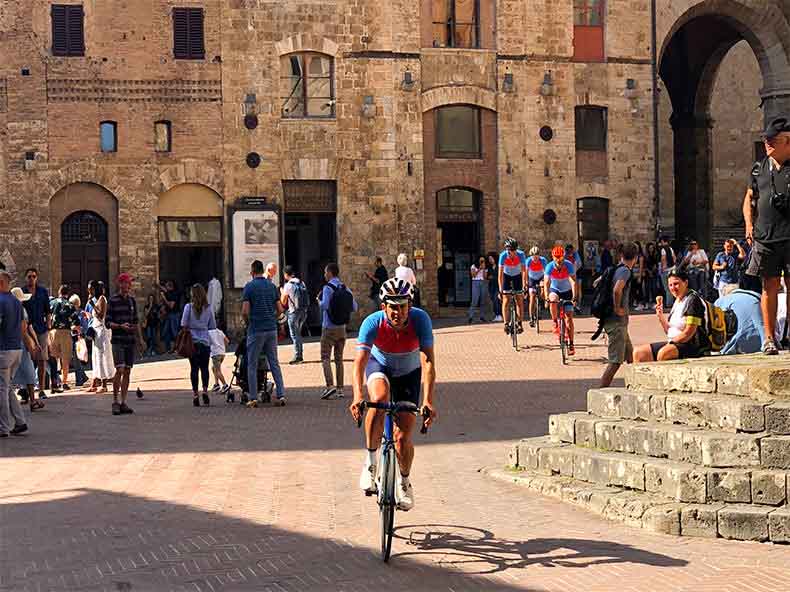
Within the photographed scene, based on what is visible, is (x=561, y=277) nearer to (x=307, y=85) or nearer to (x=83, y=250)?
(x=307, y=85)

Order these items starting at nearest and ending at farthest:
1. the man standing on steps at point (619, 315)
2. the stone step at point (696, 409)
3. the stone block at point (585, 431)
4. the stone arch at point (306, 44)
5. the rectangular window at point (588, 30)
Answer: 1. the stone step at point (696, 409)
2. the stone block at point (585, 431)
3. the man standing on steps at point (619, 315)
4. the stone arch at point (306, 44)
5. the rectangular window at point (588, 30)

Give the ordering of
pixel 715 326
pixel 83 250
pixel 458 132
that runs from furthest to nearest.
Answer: pixel 458 132, pixel 83 250, pixel 715 326

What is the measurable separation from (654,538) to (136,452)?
680 cm

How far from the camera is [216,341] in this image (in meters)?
19.9

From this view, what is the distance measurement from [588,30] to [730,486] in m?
27.6

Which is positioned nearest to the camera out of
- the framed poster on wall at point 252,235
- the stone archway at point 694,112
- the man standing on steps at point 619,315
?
the man standing on steps at point 619,315

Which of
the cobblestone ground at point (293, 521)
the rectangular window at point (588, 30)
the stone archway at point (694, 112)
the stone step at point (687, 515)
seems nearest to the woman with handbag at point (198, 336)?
the cobblestone ground at point (293, 521)

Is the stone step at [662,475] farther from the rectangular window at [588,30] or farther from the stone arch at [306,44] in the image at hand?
the rectangular window at [588,30]

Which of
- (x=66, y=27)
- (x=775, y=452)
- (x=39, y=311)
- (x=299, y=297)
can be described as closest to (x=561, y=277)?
(x=299, y=297)

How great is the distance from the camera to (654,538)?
31.3ft

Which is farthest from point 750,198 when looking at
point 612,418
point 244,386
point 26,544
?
point 244,386

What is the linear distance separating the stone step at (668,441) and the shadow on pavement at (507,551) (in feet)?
3.98

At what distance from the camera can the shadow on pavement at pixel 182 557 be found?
8.02 meters

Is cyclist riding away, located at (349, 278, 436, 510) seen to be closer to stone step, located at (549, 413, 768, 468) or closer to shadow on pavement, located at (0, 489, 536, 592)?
shadow on pavement, located at (0, 489, 536, 592)
